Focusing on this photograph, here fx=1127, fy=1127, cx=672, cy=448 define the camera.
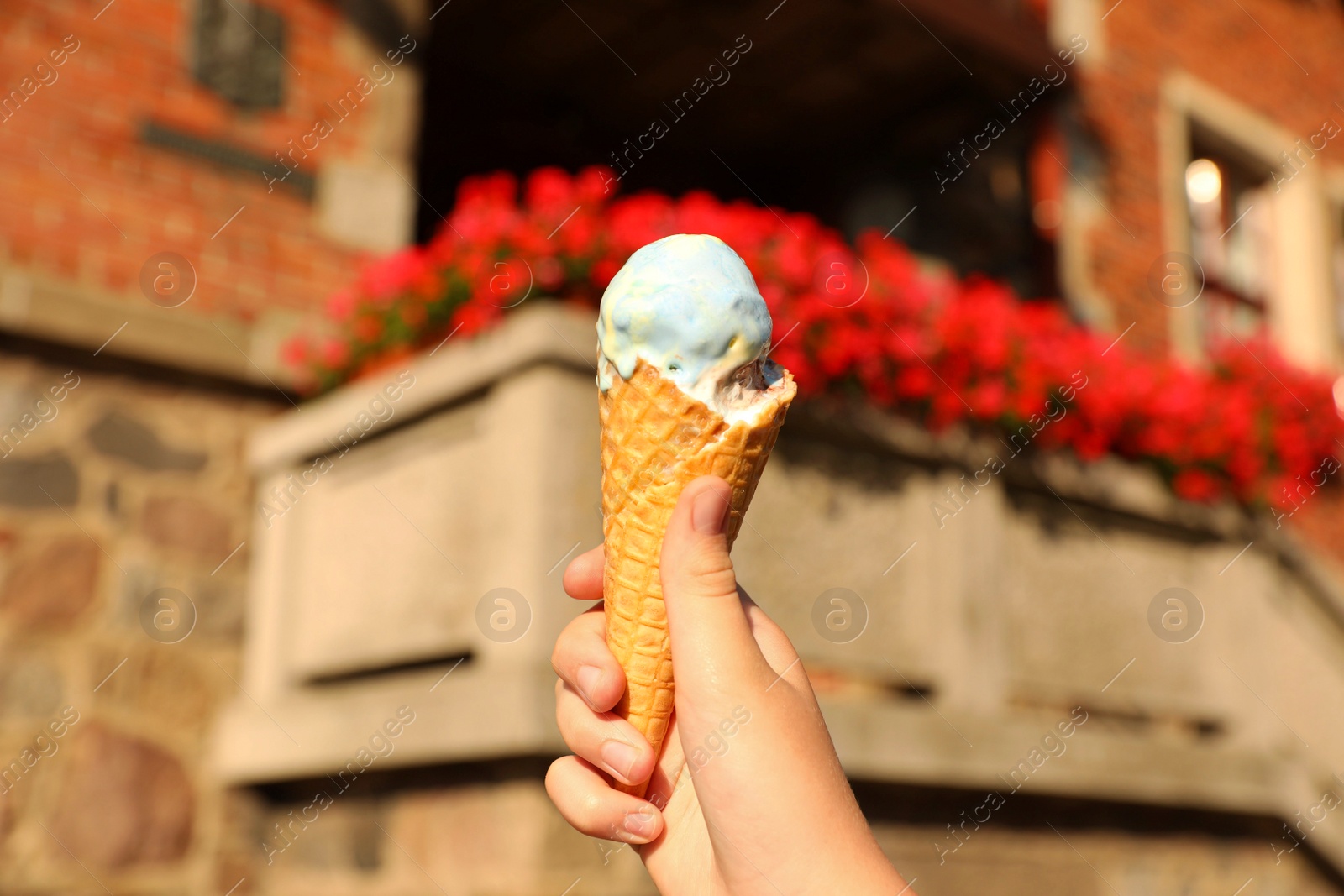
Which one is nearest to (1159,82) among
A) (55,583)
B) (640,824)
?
(55,583)

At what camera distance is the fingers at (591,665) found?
1.64 m

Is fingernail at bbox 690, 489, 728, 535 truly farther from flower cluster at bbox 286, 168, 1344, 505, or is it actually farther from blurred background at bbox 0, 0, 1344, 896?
flower cluster at bbox 286, 168, 1344, 505

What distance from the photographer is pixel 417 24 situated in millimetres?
5734

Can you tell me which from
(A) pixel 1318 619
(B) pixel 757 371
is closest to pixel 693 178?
(A) pixel 1318 619

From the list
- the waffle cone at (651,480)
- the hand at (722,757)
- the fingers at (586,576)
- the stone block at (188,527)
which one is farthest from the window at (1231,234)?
the hand at (722,757)

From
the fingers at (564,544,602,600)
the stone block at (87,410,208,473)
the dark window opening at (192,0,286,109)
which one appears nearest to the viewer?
the fingers at (564,544,602,600)

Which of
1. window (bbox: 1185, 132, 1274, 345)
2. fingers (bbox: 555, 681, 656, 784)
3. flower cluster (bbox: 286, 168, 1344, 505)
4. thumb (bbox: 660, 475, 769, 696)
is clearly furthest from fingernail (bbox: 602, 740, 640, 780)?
window (bbox: 1185, 132, 1274, 345)

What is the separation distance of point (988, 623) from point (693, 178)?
18.1ft

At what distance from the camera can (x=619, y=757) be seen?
1598 millimetres

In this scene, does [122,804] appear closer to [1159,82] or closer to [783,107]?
[783,107]

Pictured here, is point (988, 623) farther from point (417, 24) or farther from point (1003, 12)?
point (1003, 12)

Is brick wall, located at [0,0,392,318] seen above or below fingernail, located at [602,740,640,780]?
below

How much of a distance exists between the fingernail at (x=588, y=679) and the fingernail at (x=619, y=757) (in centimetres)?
7

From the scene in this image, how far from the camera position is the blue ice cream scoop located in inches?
60.9
